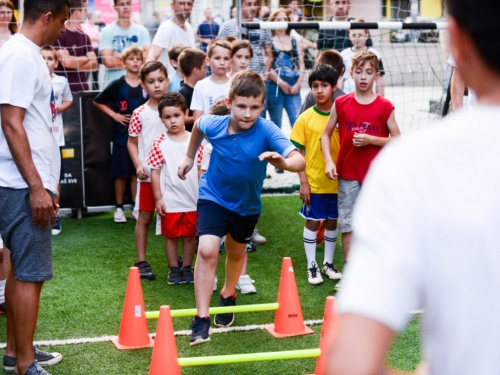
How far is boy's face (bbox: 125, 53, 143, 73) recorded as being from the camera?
25.0ft

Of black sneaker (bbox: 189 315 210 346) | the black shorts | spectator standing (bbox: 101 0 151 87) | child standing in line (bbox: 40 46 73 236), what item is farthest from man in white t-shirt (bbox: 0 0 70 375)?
spectator standing (bbox: 101 0 151 87)

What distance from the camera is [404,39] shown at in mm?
14664

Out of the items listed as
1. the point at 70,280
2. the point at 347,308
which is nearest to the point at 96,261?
the point at 70,280

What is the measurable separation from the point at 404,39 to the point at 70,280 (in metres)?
10.4

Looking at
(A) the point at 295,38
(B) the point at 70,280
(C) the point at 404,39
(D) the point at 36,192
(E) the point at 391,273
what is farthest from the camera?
(C) the point at 404,39

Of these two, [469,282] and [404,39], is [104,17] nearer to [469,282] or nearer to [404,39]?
[404,39]

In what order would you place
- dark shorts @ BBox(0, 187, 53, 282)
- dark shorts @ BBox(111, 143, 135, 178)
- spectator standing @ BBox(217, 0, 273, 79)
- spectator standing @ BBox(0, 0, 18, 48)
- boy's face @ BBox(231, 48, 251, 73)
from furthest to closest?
spectator standing @ BBox(217, 0, 273, 79)
spectator standing @ BBox(0, 0, 18, 48)
dark shorts @ BBox(111, 143, 135, 178)
boy's face @ BBox(231, 48, 251, 73)
dark shorts @ BBox(0, 187, 53, 282)

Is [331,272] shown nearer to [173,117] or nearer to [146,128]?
[173,117]

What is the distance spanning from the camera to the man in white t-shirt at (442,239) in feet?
3.86

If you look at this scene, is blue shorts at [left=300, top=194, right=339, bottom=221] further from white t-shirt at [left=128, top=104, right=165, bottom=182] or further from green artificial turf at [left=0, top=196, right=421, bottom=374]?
white t-shirt at [left=128, top=104, right=165, bottom=182]

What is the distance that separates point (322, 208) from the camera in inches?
240

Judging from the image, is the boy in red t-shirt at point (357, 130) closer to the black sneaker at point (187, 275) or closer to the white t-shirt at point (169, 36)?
the black sneaker at point (187, 275)

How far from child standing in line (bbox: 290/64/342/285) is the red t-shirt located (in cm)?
26

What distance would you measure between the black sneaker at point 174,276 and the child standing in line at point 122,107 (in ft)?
5.58
